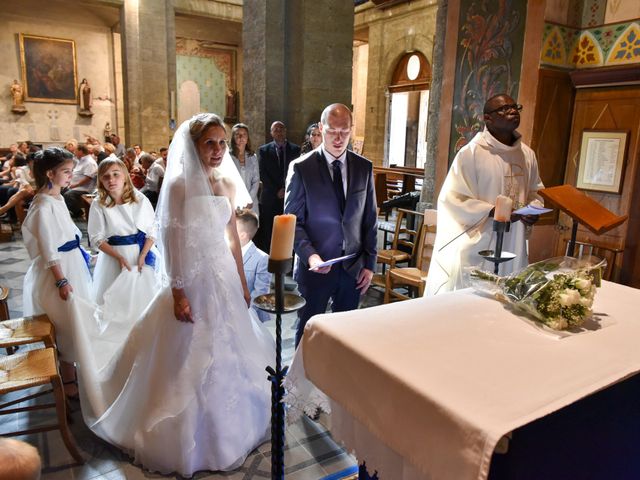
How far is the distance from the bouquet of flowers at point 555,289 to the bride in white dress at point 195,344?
1.36 metres

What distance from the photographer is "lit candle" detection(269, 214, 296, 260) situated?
58.4 inches

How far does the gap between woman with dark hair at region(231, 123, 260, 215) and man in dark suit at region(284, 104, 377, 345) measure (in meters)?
3.07

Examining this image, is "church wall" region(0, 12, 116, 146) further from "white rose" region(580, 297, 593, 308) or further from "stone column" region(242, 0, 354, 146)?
"white rose" region(580, 297, 593, 308)

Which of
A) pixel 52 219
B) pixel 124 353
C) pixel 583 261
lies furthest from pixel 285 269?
pixel 52 219

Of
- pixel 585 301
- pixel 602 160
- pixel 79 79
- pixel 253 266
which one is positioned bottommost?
pixel 253 266

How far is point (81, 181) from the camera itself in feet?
29.3

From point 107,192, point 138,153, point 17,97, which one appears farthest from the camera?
point 17,97

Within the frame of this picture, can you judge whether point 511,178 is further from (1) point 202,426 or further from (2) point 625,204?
(1) point 202,426

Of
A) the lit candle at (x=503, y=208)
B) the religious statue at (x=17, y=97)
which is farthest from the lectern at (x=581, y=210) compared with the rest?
the religious statue at (x=17, y=97)

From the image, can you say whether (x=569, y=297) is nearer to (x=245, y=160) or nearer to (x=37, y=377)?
(x=37, y=377)

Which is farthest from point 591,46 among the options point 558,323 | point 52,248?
point 52,248

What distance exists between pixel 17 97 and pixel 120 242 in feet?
50.4

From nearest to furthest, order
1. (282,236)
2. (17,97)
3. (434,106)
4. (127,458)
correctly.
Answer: (282,236), (127,458), (434,106), (17,97)

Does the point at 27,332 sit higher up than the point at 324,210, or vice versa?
the point at 324,210
